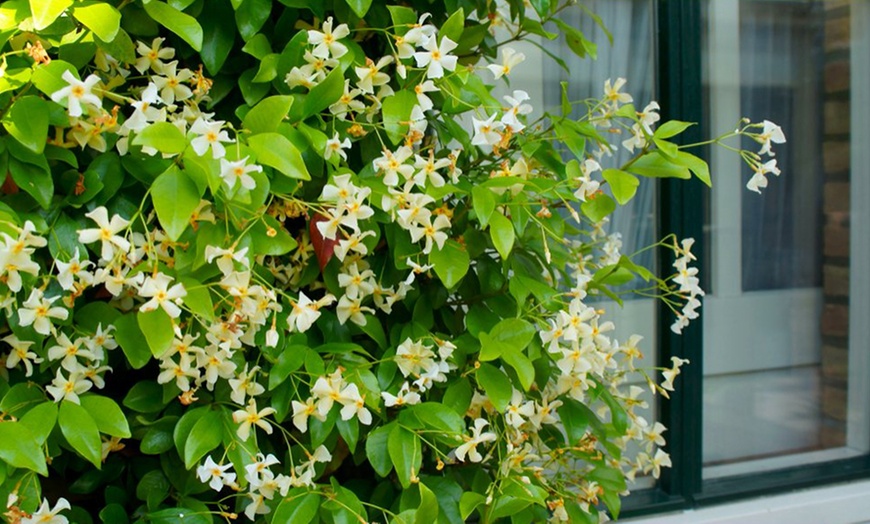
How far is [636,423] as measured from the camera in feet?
5.17

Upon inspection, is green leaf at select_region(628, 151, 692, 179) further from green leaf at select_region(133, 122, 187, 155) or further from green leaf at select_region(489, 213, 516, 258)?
green leaf at select_region(133, 122, 187, 155)

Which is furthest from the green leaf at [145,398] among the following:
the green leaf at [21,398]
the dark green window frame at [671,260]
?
the dark green window frame at [671,260]

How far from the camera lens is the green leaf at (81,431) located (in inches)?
41.3

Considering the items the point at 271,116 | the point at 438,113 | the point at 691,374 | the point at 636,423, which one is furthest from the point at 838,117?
the point at 271,116

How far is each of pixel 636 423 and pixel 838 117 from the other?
1.38m

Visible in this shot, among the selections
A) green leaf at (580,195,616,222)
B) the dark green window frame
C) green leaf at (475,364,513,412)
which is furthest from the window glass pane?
green leaf at (475,364,513,412)

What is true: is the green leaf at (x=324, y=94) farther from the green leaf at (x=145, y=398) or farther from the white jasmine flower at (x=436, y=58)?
the green leaf at (x=145, y=398)

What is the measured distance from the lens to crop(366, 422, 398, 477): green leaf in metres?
1.19

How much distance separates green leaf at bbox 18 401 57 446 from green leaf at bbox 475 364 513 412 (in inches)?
22.6

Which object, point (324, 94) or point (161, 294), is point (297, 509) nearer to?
point (161, 294)

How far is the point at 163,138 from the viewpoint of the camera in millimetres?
1012

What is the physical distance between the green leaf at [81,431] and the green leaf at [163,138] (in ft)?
1.16

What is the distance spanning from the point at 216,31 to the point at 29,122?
0.31m

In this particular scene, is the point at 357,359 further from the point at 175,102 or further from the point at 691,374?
the point at 691,374
